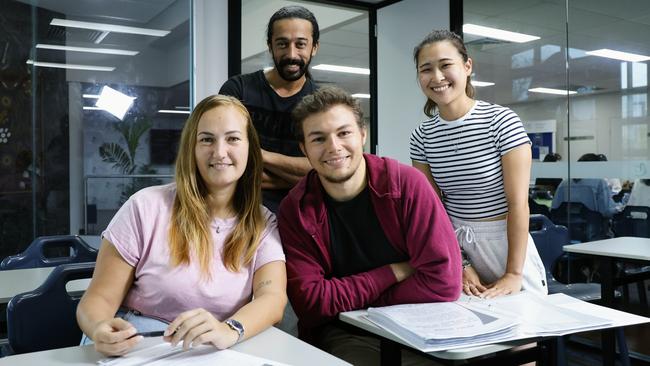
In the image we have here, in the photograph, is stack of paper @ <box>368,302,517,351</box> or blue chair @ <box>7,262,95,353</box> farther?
blue chair @ <box>7,262,95,353</box>

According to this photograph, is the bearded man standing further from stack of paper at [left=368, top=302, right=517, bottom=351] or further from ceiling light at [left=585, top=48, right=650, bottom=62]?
ceiling light at [left=585, top=48, right=650, bottom=62]

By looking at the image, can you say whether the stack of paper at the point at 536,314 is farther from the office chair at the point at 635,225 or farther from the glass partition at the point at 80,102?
the glass partition at the point at 80,102

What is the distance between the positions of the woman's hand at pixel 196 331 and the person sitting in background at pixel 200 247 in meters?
0.07

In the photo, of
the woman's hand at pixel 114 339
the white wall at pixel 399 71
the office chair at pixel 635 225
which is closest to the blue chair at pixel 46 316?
the woman's hand at pixel 114 339

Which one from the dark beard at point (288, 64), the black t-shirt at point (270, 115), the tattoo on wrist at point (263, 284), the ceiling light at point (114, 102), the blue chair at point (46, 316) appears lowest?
the blue chair at point (46, 316)

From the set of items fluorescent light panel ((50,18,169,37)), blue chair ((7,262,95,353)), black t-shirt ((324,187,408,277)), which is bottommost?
blue chair ((7,262,95,353))

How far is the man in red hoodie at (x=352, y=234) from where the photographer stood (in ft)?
5.35

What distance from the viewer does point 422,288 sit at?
163cm

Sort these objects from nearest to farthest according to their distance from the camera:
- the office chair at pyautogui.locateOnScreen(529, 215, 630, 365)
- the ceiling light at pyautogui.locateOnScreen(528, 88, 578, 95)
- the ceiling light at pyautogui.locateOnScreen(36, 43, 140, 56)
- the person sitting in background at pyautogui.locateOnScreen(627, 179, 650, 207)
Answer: the office chair at pyautogui.locateOnScreen(529, 215, 630, 365) < the person sitting in background at pyautogui.locateOnScreen(627, 179, 650, 207) < the ceiling light at pyautogui.locateOnScreen(528, 88, 578, 95) < the ceiling light at pyautogui.locateOnScreen(36, 43, 140, 56)

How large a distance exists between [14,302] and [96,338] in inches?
29.1

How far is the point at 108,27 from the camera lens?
4.42m

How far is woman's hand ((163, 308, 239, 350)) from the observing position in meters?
1.17

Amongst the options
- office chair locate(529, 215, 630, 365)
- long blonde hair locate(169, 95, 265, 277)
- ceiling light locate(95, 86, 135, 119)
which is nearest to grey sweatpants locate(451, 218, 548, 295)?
long blonde hair locate(169, 95, 265, 277)

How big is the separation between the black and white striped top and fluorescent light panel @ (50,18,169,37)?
3278 mm
